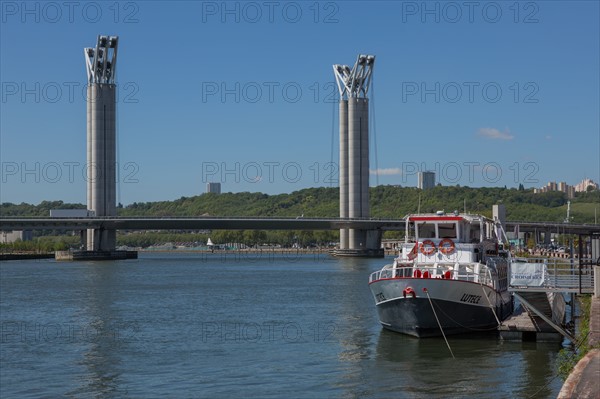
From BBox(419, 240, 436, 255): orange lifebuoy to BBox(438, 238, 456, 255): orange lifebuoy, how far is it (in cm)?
35

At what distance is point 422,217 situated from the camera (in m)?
42.7

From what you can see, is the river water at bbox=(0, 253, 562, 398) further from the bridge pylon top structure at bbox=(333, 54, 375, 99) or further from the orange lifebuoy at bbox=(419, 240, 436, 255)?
the bridge pylon top structure at bbox=(333, 54, 375, 99)

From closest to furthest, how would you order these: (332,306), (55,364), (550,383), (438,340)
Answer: (550,383) < (55,364) < (438,340) < (332,306)

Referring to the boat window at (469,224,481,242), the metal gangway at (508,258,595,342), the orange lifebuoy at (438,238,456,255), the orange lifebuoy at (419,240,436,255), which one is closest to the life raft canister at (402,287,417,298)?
the orange lifebuoy at (419,240,436,255)

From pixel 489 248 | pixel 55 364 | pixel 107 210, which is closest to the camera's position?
pixel 55 364

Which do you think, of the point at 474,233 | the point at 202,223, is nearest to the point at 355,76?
the point at 202,223

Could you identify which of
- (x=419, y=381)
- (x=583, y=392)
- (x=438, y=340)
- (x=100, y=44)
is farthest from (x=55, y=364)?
(x=100, y=44)

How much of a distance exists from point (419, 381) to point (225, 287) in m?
53.3

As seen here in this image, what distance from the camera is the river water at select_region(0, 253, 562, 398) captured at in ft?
95.6

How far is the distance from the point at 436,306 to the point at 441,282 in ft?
3.87

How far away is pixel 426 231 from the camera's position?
43.1 meters

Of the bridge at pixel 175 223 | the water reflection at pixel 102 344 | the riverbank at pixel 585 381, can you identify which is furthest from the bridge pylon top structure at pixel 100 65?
the riverbank at pixel 585 381

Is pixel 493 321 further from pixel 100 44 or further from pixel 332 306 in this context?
pixel 100 44

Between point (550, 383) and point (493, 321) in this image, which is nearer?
point (550, 383)
